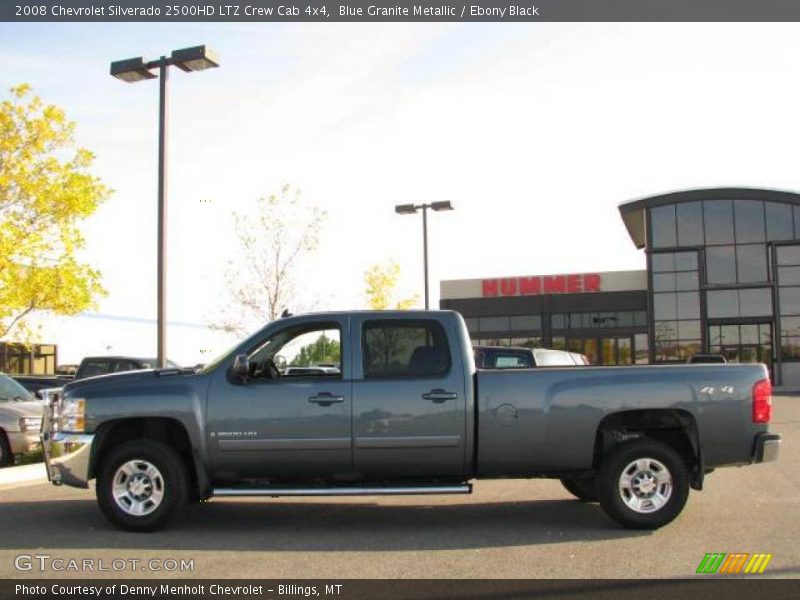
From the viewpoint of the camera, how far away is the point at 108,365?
1819 centimetres

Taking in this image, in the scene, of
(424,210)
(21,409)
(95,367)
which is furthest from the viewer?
(424,210)

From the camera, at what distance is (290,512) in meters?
8.98

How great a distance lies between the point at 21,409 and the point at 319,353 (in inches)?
243

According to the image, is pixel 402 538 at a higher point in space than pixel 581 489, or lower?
lower

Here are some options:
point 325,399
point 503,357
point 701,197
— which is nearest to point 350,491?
point 325,399

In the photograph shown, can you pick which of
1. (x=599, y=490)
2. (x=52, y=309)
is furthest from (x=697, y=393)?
(x=52, y=309)

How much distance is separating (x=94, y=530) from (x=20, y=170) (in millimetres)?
14066

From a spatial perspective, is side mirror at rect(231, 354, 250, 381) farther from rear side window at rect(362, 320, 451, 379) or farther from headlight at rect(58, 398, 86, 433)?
headlight at rect(58, 398, 86, 433)

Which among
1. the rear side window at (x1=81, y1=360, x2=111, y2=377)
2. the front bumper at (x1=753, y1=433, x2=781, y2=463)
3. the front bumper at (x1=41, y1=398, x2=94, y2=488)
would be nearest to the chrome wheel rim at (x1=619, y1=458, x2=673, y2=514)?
the front bumper at (x1=753, y1=433, x2=781, y2=463)

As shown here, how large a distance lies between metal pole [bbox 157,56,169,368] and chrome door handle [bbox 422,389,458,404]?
8.13m

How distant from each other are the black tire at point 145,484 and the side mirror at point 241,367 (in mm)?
905

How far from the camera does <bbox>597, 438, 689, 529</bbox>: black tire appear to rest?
775 centimetres

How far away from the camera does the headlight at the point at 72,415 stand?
791 centimetres

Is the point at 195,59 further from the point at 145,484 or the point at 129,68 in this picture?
the point at 145,484
